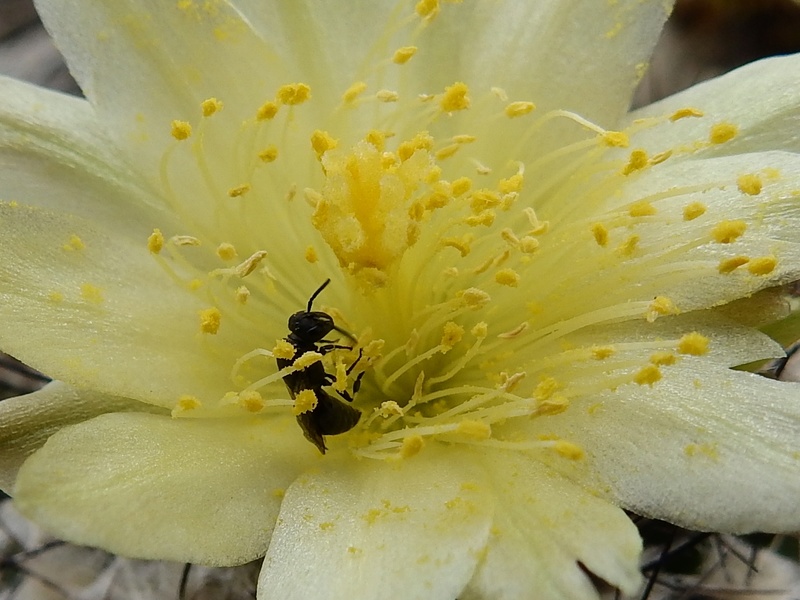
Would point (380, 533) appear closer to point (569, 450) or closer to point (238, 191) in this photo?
point (569, 450)

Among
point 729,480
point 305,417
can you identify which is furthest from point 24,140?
point 729,480

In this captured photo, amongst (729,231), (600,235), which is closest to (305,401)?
(600,235)

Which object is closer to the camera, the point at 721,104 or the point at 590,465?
the point at 590,465

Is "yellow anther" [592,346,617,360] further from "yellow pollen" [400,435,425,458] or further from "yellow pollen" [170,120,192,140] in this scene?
"yellow pollen" [170,120,192,140]

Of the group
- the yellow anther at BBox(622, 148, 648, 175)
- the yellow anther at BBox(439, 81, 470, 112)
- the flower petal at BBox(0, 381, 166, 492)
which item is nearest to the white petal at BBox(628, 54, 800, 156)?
the yellow anther at BBox(622, 148, 648, 175)

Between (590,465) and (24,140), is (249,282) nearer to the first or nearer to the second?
(24,140)
